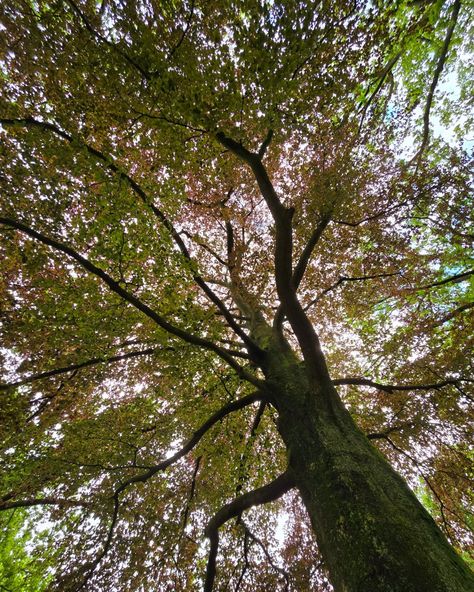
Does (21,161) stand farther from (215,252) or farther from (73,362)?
(215,252)

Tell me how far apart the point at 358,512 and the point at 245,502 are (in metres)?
1.88

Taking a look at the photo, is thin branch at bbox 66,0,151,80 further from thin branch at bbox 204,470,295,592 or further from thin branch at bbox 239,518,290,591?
thin branch at bbox 239,518,290,591

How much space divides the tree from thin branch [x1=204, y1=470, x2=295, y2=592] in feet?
0.09

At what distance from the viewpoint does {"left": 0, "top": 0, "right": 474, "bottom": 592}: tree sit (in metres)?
3.63

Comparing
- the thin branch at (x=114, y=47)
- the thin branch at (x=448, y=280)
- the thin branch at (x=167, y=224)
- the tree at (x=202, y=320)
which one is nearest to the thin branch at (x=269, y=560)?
the tree at (x=202, y=320)

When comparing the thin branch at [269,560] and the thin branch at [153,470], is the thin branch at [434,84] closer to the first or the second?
the thin branch at [153,470]

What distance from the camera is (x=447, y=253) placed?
848 centimetres

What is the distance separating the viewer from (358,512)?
2.46m

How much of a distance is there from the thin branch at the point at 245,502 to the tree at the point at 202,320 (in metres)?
0.03

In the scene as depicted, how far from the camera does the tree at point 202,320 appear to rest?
3.63 meters

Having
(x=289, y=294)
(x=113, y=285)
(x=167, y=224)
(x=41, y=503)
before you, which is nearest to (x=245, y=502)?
(x=289, y=294)

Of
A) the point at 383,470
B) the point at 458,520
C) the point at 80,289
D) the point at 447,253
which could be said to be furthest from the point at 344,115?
the point at 458,520

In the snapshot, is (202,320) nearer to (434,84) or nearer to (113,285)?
(113,285)

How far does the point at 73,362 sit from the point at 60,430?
3.88 ft
